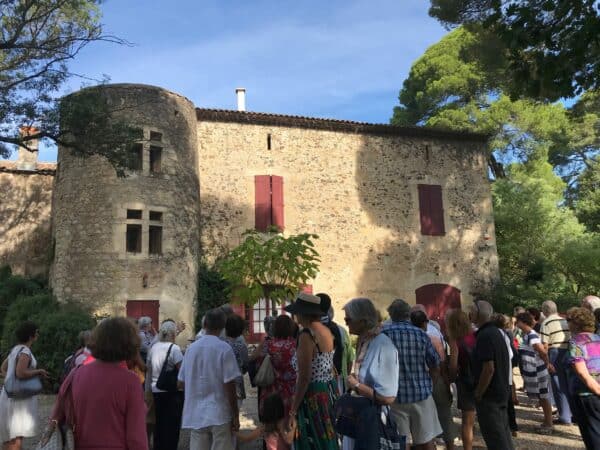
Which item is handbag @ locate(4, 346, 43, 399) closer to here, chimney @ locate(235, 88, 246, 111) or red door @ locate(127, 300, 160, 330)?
red door @ locate(127, 300, 160, 330)

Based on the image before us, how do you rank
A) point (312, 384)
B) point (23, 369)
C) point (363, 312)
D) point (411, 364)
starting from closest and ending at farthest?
point (363, 312), point (312, 384), point (411, 364), point (23, 369)

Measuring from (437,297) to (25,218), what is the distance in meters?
13.2

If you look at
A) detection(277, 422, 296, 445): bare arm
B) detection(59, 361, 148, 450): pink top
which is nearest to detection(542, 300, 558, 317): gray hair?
detection(277, 422, 296, 445): bare arm

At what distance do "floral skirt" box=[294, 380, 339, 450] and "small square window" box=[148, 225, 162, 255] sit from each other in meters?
9.61

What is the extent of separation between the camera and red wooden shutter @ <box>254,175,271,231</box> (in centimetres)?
1469

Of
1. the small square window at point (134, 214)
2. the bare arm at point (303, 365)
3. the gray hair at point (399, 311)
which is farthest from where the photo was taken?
the small square window at point (134, 214)

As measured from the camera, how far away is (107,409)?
7.88 feet

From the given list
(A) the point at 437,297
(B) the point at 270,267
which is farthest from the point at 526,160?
(B) the point at 270,267

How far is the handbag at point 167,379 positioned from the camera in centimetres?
459

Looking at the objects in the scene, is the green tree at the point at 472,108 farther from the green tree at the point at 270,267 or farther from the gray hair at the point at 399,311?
the gray hair at the point at 399,311

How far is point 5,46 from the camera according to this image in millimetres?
8609

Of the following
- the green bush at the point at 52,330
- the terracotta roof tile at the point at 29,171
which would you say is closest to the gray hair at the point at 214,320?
the green bush at the point at 52,330

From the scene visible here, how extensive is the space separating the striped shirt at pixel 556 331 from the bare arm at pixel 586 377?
1794 mm

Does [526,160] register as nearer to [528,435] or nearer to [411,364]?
[528,435]
